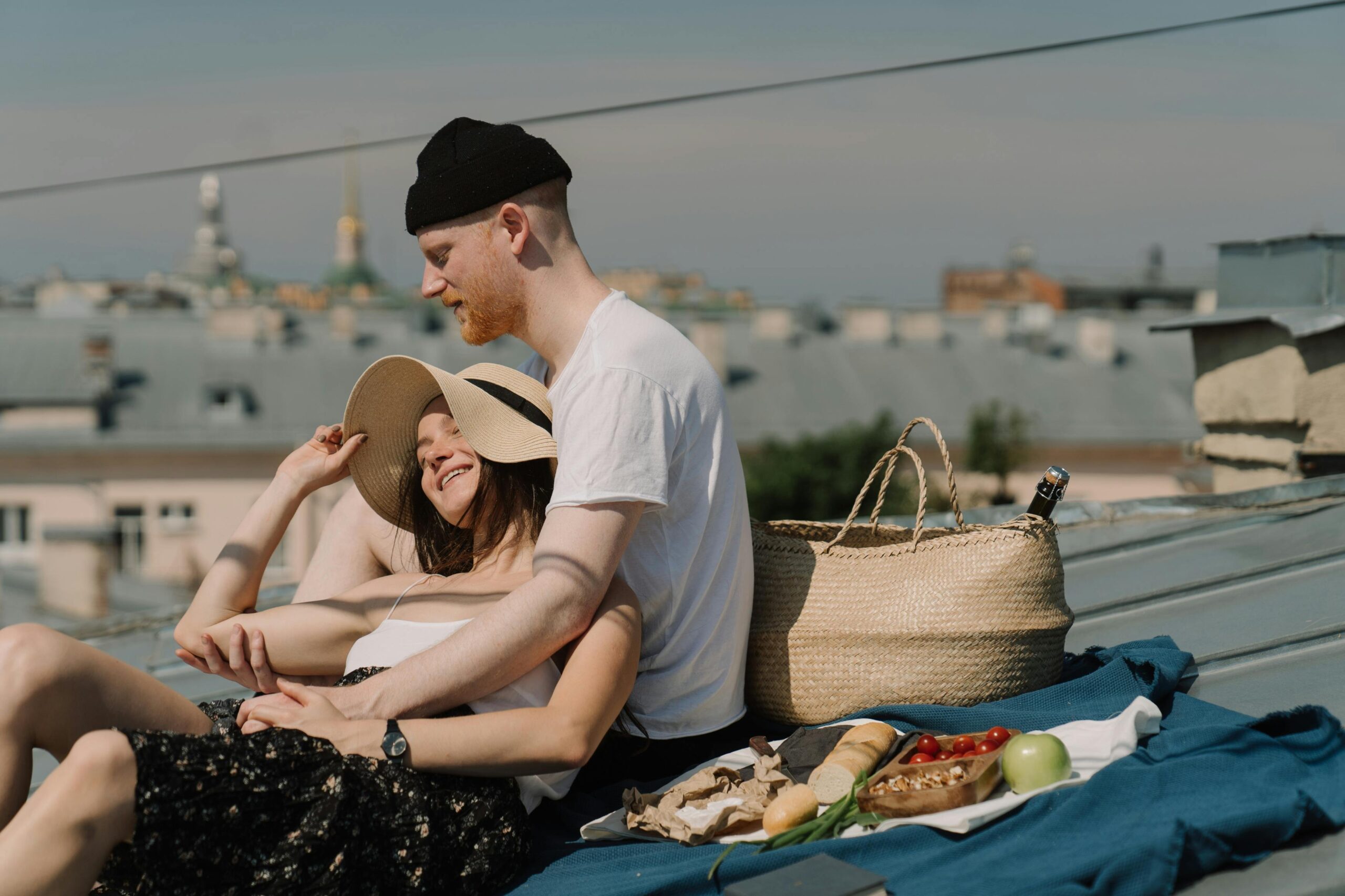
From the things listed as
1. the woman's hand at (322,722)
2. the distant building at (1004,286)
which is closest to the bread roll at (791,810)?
the woman's hand at (322,722)

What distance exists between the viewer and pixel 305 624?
3033mm

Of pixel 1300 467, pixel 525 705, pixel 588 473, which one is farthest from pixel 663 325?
pixel 1300 467

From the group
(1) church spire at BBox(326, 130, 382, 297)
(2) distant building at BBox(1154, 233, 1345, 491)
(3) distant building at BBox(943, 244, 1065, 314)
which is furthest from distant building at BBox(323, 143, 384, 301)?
(2) distant building at BBox(1154, 233, 1345, 491)

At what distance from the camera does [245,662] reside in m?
3.04

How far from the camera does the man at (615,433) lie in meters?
2.69

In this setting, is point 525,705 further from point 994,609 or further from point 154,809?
point 994,609

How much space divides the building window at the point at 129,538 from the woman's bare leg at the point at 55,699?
34.8 meters

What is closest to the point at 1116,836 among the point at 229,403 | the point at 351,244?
the point at 229,403

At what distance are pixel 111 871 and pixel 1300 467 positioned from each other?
478cm

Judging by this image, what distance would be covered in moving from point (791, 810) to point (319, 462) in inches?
55.2

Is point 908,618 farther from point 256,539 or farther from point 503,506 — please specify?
point 256,539

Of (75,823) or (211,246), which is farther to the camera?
(211,246)

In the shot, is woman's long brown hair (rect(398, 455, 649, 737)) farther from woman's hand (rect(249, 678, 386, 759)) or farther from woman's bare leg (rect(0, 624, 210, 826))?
woman's bare leg (rect(0, 624, 210, 826))

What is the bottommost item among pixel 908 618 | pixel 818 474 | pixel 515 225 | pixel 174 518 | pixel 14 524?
pixel 14 524
